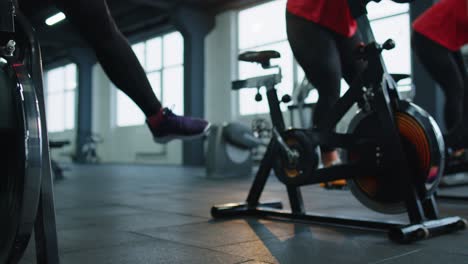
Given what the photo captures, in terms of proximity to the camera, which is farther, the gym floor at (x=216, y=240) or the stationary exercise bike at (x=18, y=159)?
the gym floor at (x=216, y=240)

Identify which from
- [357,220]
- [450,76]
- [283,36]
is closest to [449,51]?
[450,76]

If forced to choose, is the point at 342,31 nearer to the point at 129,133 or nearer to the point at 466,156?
the point at 466,156

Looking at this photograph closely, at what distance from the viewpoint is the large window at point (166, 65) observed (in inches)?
452

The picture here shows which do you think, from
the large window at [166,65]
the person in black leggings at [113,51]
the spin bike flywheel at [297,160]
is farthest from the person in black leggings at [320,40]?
the large window at [166,65]

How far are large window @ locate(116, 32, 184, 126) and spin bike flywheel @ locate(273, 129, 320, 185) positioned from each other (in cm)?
886

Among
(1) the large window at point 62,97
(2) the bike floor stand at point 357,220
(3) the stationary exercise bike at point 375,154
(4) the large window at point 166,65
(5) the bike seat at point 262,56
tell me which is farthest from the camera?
(1) the large window at point 62,97

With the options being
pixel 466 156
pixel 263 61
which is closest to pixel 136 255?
pixel 263 61

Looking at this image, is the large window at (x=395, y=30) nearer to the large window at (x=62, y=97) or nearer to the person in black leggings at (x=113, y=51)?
the person in black leggings at (x=113, y=51)

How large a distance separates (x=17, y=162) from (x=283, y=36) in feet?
28.3

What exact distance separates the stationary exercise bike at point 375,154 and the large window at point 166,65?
8.90 metres

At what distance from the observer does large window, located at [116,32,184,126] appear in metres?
11.5

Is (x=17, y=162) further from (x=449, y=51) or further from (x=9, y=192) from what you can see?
(x=449, y=51)

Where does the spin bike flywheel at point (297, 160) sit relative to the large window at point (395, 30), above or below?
below

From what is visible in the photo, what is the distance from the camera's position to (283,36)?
9.22 meters
